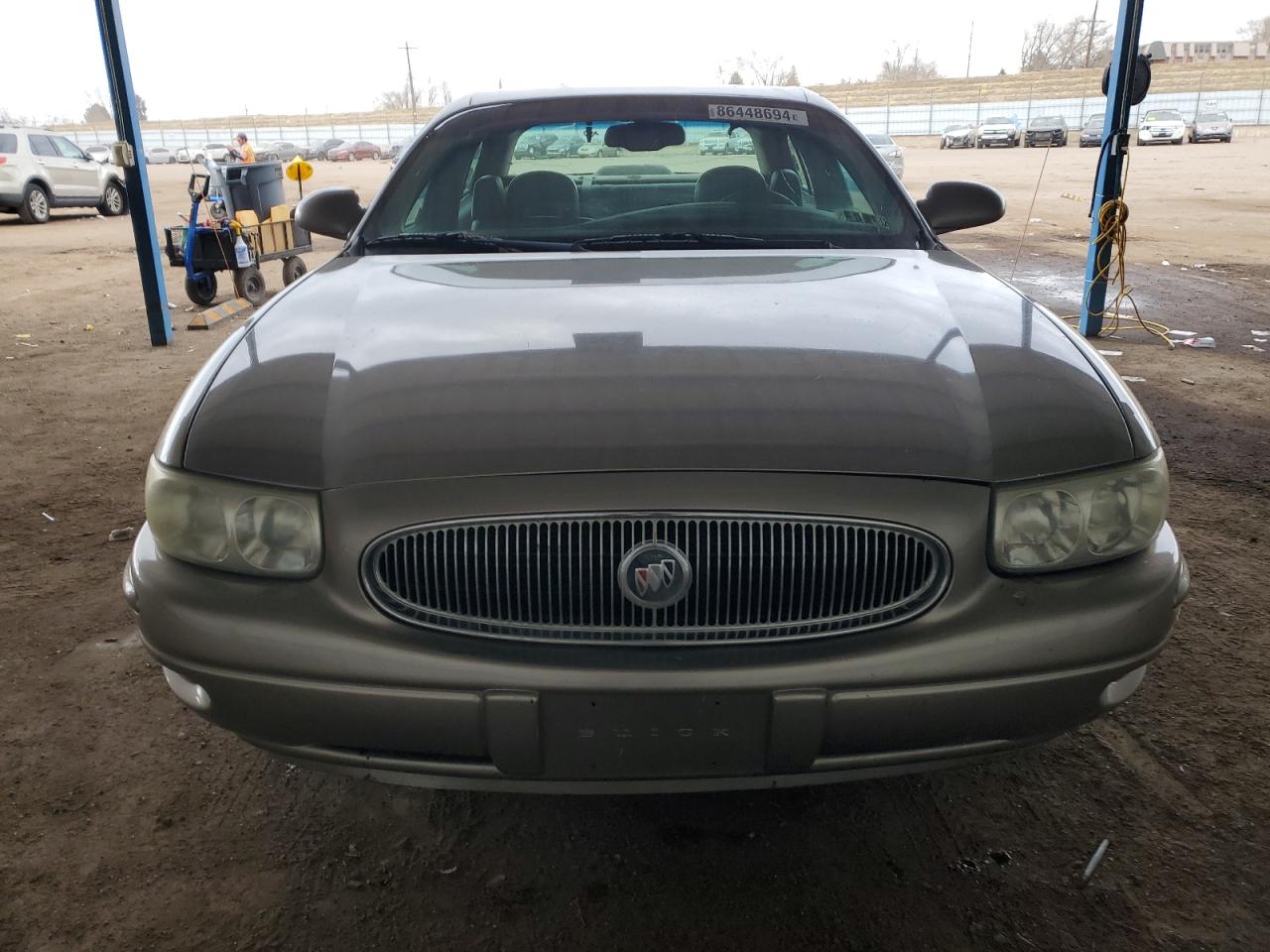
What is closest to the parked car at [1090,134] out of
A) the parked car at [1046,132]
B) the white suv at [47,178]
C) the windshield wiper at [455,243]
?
the parked car at [1046,132]

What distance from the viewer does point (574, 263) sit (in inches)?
101

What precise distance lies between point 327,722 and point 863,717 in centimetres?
85

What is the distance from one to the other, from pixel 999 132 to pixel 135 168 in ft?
129

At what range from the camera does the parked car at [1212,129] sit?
37875mm

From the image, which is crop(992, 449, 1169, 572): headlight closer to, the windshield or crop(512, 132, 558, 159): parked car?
the windshield

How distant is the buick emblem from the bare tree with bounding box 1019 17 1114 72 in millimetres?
88619

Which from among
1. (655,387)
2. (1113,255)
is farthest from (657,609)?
(1113,255)

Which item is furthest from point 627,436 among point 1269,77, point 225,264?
point 1269,77

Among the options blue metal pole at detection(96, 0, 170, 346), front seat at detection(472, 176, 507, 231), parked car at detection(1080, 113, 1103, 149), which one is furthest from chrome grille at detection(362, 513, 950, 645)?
parked car at detection(1080, 113, 1103, 149)

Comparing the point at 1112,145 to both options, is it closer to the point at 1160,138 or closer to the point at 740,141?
the point at 740,141

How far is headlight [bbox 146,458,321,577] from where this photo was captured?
1669 mm

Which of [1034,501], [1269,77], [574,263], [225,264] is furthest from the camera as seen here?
[1269,77]

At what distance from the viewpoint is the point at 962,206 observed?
3.21 m

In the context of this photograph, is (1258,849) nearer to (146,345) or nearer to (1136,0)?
(1136,0)
